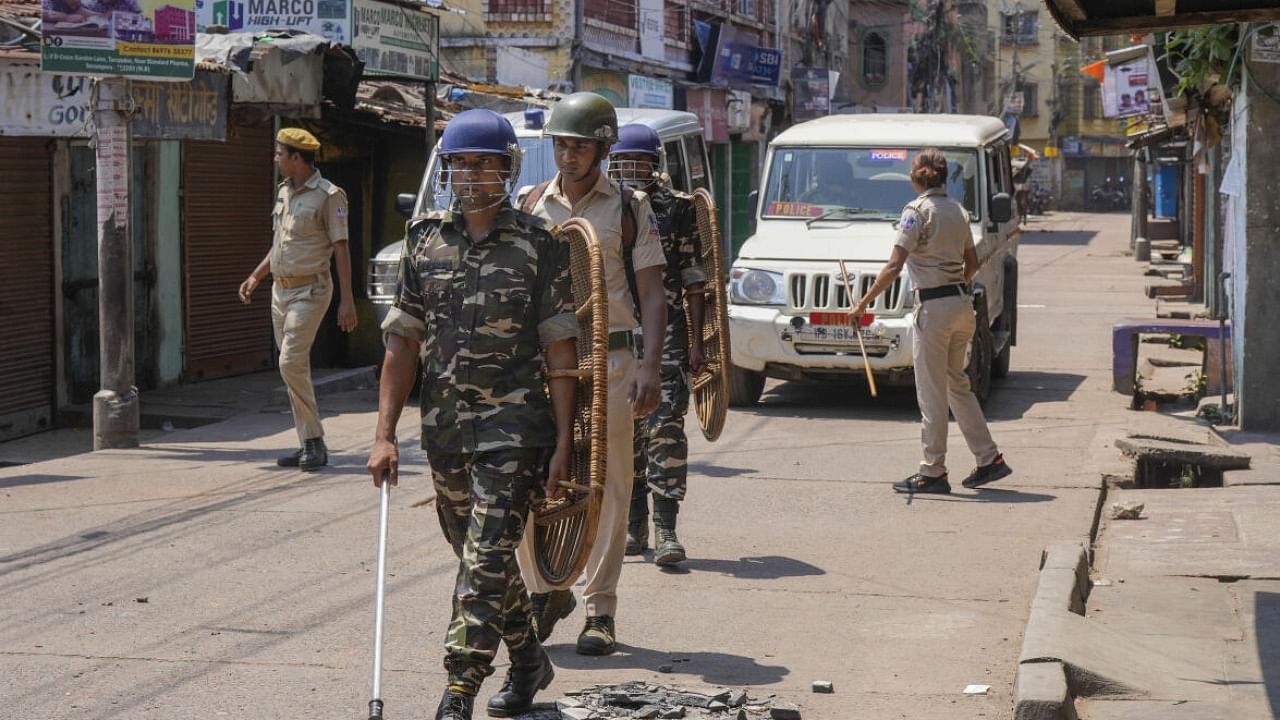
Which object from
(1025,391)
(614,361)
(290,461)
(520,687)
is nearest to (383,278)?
(290,461)

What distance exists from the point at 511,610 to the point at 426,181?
8896 mm

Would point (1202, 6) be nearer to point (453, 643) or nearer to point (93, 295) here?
point (453, 643)

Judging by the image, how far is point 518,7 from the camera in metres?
26.7

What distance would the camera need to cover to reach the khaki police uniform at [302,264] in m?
10.1

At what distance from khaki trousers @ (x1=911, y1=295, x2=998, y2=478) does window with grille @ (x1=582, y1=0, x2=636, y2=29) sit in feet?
61.6

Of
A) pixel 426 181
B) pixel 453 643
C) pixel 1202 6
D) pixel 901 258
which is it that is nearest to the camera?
pixel 453 643

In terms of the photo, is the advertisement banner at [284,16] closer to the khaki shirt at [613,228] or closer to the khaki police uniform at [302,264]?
the khaki police uniform at [302,264]

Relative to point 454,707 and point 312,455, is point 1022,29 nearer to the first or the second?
point 312,455

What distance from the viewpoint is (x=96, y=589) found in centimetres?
724

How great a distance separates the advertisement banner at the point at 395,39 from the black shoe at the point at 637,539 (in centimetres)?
801

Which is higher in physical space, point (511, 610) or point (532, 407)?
point (532, 407)

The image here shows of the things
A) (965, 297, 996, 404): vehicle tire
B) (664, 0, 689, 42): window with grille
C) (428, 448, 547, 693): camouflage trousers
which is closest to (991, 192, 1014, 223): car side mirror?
(965, 297, 996, 404): vehicle tire

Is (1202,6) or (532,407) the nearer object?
(532,407)

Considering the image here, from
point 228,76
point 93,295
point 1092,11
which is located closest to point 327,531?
point 1092,11
